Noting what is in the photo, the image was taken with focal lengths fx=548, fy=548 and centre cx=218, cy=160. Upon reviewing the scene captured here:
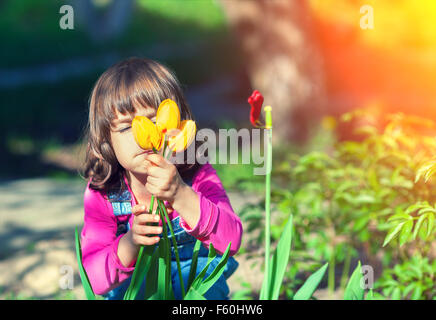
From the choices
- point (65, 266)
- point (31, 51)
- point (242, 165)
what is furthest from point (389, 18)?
Answer: point (65, 266)

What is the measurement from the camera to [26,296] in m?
2.73

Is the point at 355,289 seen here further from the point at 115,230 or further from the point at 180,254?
the point at 115,230

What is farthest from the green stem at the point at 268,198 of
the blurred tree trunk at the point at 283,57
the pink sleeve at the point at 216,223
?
the blurred tree trunk at the point at 283,57

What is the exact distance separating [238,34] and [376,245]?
3922 millimetres

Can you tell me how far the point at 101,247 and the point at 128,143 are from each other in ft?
1.34

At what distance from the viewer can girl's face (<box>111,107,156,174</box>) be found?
1.58 meters

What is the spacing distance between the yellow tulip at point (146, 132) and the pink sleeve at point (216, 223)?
312 millimetres

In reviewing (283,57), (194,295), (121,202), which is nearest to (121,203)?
(121,202)

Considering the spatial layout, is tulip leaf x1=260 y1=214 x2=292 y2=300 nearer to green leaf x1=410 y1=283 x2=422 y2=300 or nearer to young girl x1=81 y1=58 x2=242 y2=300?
young girl x1=81 y1=58 x2=242 y2=300

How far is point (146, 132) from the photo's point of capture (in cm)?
121

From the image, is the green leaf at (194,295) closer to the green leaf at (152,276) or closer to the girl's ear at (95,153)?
the green leaf at (152,276)

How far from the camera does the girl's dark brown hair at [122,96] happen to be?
5.34 ft

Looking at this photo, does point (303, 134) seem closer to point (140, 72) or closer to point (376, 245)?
point (376, 245)

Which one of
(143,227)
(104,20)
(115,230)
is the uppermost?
(104,20)
